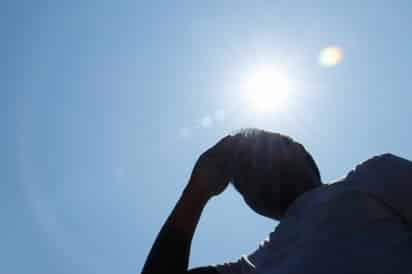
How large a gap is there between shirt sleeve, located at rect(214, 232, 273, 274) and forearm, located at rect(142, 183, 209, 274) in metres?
0.15

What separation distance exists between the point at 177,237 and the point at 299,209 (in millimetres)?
603

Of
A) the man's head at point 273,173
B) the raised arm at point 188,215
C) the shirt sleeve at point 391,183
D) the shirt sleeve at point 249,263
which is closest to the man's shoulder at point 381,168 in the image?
the shirt sleeve at point 391,183

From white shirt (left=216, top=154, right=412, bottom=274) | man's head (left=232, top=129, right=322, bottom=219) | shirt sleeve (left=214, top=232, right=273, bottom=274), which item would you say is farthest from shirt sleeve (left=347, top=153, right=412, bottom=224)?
shirt sleeve (left=214, top=232, right=273, bottom=274)

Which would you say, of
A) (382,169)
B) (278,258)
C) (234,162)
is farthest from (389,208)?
(234,162)

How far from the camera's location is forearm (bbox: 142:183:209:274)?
6.73 ft

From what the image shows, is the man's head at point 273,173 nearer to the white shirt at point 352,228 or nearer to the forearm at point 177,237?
the white shirt at point 352,228

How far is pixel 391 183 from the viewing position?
1.57 m

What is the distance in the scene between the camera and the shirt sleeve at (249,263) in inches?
67.1

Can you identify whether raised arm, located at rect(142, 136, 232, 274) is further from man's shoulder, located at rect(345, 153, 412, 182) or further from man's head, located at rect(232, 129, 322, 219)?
man's shoulder, located at rect(345, 153, 412, 182)

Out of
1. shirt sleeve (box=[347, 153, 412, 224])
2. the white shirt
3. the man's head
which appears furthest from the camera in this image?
the man's head

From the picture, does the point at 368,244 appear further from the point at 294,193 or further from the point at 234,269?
the point at 234,269

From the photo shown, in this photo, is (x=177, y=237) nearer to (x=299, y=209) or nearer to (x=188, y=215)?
(x=188, y=215)

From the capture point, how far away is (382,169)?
162cm

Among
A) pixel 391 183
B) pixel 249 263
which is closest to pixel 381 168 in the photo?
pixel 391 183
